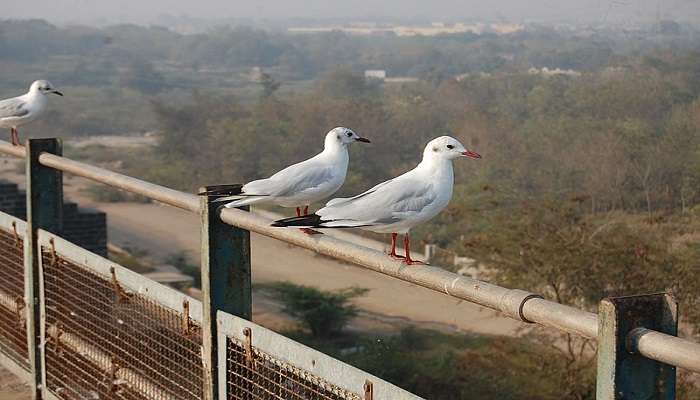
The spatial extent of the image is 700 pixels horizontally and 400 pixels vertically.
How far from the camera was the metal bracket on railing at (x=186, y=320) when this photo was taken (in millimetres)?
3301

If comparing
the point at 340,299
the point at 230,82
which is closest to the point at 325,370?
the point at 340,299

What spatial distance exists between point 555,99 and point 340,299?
982 inches

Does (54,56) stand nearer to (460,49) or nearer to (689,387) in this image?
(460,49)

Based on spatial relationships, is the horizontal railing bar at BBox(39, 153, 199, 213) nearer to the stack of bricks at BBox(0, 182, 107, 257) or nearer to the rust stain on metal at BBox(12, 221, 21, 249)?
the rust stain on metal at BBox(12, 221, 21, 249)

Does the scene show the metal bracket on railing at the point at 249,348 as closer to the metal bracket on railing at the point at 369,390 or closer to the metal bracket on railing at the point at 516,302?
the metal bracket on railing at the point at 369,390

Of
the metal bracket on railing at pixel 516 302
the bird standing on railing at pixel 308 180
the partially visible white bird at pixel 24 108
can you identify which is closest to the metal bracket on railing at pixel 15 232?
the bird standing on railing at pixel 308 180

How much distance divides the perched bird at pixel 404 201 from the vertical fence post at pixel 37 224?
152 centimetres

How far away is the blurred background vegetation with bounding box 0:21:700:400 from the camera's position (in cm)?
1711

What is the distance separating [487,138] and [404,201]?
34.6 meters

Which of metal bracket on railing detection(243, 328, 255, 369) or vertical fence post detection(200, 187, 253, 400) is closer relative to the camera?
metal bracket on railing detection(243, 328, 255, 369)

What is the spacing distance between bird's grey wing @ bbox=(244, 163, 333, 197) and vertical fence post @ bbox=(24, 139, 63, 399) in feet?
3.29

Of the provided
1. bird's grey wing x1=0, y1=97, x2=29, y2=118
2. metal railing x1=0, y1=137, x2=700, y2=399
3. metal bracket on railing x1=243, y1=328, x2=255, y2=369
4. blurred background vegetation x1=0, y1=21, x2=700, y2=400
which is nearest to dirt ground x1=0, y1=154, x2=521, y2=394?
blurred background vegetation x1=0, y1=21, x2=700, y2=400

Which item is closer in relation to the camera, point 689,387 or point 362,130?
point 689,387

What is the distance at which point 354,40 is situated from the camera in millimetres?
96125
